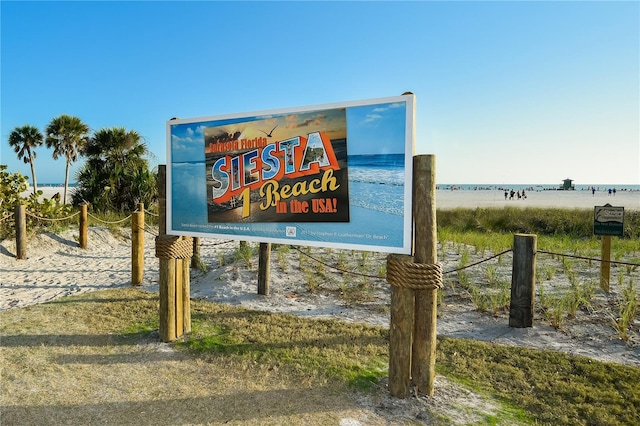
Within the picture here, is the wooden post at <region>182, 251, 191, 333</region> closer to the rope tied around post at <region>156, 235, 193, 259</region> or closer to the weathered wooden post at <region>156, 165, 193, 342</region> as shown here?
the weathered wooden post at <region>156, 165, 193, 342</region>

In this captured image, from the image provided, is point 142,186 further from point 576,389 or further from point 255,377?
point 576,389

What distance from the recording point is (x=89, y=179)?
16797 mm

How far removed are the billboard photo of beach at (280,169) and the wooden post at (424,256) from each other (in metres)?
0.62

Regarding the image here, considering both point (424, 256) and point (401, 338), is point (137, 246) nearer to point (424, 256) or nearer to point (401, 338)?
point (401, 338)

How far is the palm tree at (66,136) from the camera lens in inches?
1091

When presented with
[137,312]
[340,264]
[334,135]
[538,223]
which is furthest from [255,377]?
[538,223]

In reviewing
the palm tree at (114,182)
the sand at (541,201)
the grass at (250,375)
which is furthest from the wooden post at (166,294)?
the sand at (541,201)

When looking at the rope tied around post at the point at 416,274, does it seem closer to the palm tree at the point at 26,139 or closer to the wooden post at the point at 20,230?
the wooden post at the point at 20,230

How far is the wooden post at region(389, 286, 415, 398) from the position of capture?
10.7ft

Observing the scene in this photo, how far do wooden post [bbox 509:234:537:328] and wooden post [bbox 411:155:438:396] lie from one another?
213 centimetres

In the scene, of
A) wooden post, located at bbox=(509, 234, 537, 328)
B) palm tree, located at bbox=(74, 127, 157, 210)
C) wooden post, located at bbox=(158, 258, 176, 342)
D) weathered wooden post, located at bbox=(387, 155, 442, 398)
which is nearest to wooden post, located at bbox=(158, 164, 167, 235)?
wooden post, located at bbox=(158, 258, 176, 342)

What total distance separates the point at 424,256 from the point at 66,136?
3142 centimetres

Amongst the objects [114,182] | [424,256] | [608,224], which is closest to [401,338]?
[424,256]

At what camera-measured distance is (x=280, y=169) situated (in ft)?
12.5
